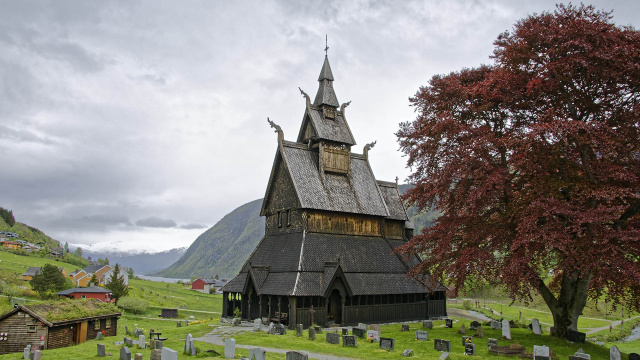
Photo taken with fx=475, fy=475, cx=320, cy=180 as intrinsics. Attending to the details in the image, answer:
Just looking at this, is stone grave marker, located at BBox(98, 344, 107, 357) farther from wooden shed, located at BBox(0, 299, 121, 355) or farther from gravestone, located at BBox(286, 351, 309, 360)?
gravestone, located at BBox(286, 351, 309, 360)

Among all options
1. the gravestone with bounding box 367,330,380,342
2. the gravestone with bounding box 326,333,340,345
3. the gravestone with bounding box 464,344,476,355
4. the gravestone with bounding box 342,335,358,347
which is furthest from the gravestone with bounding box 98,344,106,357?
the gravestone with bounding box 464,344,476,355

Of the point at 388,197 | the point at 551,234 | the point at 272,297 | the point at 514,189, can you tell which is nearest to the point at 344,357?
the point at 551,234

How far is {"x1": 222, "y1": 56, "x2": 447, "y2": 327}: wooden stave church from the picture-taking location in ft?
115

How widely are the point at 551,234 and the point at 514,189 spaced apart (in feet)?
14.7

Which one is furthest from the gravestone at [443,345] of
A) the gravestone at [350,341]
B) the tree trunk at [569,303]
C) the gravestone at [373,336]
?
the tree trunk at [569,303]

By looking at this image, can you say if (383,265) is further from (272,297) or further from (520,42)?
(520,42)

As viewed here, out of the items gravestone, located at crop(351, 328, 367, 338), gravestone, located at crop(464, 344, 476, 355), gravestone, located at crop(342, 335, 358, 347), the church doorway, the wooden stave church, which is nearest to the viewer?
gravestone, located at crop(464, 344, 476, 355)

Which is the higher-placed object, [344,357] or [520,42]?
[520,42]

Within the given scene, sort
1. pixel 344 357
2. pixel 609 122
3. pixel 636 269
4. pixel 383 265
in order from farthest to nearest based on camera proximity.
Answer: pixel 383 265 < pixel 609 122 < pixel 344 357 < pixel 636 269

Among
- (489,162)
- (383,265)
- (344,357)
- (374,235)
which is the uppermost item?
(489,162)

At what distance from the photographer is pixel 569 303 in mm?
25500

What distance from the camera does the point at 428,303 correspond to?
41.2m

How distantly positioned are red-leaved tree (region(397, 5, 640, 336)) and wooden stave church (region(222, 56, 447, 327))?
9.02m

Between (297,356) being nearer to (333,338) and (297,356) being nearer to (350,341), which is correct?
(350,341)
